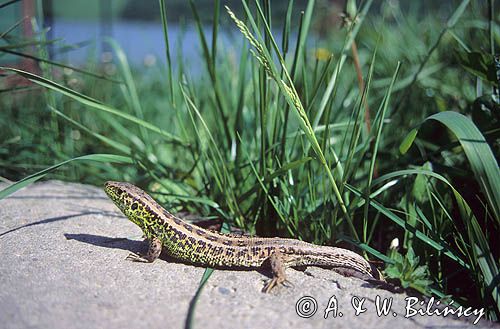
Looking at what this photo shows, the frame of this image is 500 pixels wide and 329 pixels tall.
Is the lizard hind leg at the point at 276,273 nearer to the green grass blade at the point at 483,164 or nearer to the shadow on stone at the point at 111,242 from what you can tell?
the shadow on stone at the point at 111,242

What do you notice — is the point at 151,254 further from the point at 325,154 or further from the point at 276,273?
the point at 325,154

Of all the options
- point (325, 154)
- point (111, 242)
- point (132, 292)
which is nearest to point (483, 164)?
point (325, 154)

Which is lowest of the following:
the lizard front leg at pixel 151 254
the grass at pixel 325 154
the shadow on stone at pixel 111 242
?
the shadow on stone at pixel 111 242

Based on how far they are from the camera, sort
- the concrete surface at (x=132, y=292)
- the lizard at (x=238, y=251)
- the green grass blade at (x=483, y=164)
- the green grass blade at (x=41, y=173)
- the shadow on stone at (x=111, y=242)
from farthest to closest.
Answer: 1. the shadow on stone at (x=111, y=242)
2. the lizard at (x=238, y=251)
3. the green grass blade at (x=41, y=173)
4. the green grass blade at (x=483, y=164)
5. the concrete surface at (x=132, y=292)

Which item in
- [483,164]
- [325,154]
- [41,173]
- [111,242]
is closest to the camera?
[483,164]

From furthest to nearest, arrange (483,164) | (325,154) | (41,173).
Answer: (325,154)
(41,173)
(483,164)

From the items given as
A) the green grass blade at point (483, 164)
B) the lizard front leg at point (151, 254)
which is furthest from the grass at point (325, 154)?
the lizard front leg at point (151, 254)
